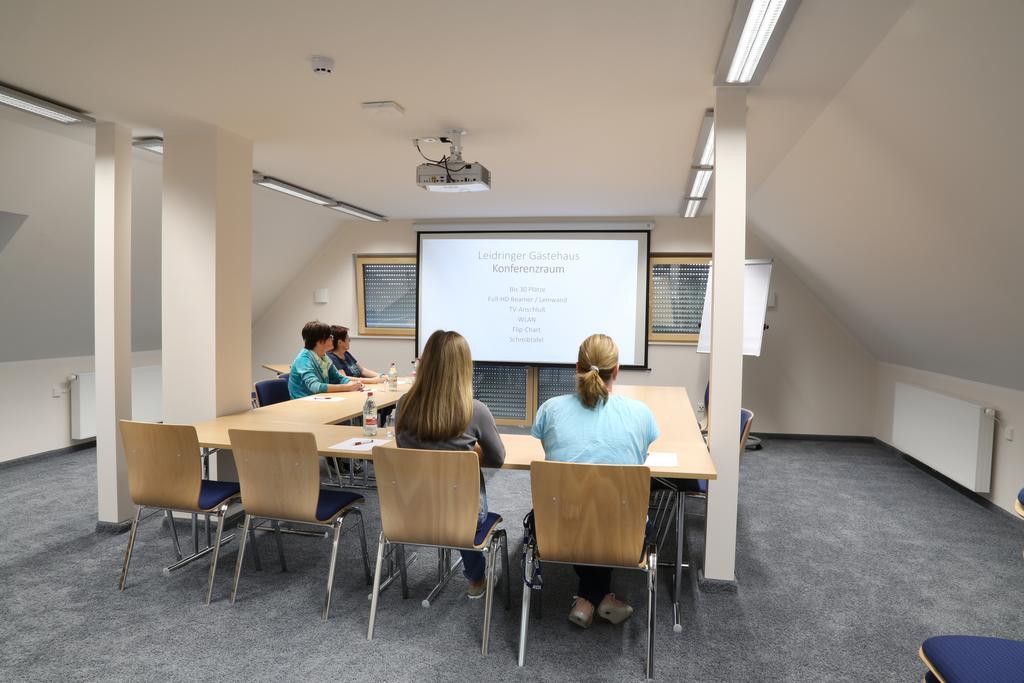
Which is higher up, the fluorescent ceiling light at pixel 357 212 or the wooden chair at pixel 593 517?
the fluorescent ceiling light at pixel 357 212

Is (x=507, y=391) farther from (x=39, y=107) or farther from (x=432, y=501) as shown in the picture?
(x=39, y=107)

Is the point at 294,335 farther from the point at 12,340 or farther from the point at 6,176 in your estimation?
the point at 6,176

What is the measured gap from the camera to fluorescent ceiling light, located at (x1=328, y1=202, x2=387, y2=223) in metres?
6.92

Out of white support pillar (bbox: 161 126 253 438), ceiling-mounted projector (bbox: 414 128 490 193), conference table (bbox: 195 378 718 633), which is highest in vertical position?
ceiling-mounted projector (bbox: 414 128 490 193)

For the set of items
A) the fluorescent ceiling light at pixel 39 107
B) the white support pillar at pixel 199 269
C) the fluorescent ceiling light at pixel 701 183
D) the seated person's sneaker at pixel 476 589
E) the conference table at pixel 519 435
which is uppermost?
the fluorescent ceiling light at pixel 701 183

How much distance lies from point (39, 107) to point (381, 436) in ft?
8.95

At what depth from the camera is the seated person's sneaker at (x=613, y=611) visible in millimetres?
2879

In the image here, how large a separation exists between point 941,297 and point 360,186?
4.81 m

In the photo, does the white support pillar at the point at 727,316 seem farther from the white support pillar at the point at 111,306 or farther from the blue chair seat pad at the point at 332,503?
the white support pillar at the point at 111,306

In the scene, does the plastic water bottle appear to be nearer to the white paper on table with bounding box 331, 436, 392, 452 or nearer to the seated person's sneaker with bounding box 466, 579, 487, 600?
the white paper on table with bounding box 331, 436, 392, 452

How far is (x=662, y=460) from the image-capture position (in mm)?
3000

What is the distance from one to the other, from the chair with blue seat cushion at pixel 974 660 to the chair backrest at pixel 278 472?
2.42 metres

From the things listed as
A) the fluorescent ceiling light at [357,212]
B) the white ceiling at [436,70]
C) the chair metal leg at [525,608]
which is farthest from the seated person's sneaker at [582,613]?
the fluorescent ceiling light at [357,212]

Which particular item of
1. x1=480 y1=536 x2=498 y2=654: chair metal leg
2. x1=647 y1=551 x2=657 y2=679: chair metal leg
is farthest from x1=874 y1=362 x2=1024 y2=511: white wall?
x1=480 y1=536 x2=498 y2=654: chair metal leg
